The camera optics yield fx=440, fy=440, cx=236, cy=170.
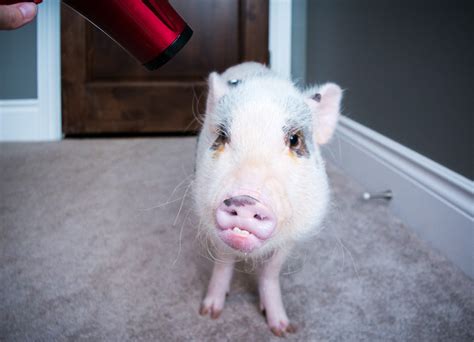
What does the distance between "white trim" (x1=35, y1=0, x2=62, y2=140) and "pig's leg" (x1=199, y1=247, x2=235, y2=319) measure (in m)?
1.66

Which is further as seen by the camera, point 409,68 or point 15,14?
point 409,68

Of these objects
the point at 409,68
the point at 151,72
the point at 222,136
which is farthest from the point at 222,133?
the point at 151,72

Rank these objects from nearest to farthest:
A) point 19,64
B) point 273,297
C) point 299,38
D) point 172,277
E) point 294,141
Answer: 1. point 294,141
2. point 273,297
3. point 172,277
4. point 19,64
5. point 299,38

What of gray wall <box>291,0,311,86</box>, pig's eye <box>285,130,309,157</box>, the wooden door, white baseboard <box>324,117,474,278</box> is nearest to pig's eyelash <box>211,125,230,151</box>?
pig's eye <box>285,130,309,157</box>

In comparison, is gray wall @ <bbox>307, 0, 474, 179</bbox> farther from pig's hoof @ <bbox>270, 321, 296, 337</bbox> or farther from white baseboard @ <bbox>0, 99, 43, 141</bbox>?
white baseboard @ <bbox>0, 99, 43, 141</bbox>

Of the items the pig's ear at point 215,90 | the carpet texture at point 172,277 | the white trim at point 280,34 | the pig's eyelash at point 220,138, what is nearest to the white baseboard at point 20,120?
the carpet texture at point 172,277

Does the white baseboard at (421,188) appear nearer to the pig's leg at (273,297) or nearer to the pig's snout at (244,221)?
the pig's leg at (273,297)

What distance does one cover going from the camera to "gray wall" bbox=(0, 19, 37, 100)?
2.15 metres

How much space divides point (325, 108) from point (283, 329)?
0.48 m

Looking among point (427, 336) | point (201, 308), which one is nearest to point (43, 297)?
point (201, 308)

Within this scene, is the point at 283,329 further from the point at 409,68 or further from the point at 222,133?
the point at 409,68

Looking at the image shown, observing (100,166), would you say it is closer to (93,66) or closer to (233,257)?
(93,66)

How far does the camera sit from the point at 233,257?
0.94 m

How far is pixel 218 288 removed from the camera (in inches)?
38.2
